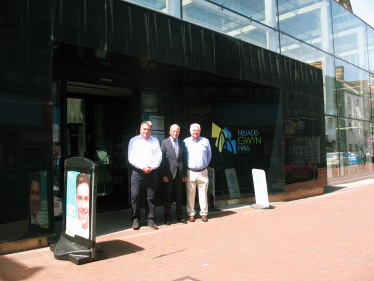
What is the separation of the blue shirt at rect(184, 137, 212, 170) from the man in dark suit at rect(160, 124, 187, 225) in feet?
0.66

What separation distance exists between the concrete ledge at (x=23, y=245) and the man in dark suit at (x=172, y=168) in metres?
2.36

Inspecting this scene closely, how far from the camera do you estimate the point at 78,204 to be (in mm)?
4387

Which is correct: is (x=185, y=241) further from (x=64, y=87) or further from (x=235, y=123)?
(x=235, y=123)

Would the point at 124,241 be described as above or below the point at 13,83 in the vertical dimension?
below

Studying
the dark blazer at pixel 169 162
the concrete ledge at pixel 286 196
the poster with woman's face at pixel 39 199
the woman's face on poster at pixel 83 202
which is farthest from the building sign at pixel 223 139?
the woman's face on poster at pixel 83 202

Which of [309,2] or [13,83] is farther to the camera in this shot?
[309,2]

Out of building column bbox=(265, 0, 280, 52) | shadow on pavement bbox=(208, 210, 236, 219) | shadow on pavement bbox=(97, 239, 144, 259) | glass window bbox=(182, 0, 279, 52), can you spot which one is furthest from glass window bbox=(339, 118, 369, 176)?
shadow on pavement bbox=(97, 239, 144, 259)

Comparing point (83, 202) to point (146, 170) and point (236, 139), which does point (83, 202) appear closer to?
point (146, 170)

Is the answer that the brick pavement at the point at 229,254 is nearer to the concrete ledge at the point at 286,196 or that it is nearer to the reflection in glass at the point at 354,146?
the concrete ledge at the point at 286,196

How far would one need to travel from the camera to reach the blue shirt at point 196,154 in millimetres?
6911

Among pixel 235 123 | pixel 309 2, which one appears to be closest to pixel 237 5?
pixel 235 123

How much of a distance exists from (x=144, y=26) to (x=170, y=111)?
118 inches

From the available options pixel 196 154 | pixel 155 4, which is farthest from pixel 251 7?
pixel 196 154

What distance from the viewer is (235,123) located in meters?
9.66
